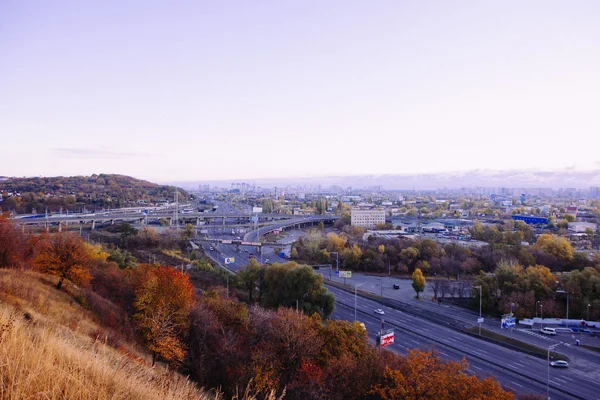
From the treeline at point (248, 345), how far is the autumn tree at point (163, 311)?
0.02m

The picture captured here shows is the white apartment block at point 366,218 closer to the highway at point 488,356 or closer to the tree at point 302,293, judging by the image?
the highway at point 488,356

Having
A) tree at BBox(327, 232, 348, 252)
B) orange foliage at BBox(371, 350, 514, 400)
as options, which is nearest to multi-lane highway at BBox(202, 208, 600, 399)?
orange foliage at BBox(371, 350, 514, 400)

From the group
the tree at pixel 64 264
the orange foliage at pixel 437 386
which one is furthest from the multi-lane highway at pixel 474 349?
the tree at pixel 64 264

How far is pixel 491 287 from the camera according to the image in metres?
14.0

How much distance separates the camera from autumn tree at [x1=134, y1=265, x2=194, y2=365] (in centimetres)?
641

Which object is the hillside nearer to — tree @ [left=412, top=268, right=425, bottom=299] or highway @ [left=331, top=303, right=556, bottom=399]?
tree @ [left=412, top=268, right=425, bottom=299]

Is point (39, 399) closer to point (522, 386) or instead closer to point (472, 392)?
point (472, 392)

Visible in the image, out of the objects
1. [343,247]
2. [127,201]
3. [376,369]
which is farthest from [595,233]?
[127,201]

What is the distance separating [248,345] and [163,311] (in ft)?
5.80

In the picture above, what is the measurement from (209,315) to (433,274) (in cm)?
1468

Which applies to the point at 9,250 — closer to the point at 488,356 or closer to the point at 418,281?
the point at 488,356

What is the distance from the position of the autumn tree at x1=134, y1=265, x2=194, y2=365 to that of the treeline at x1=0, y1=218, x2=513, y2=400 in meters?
0.02

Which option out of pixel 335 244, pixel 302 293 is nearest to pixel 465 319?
pixel 302 293

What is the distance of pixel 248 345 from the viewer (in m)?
6.89
